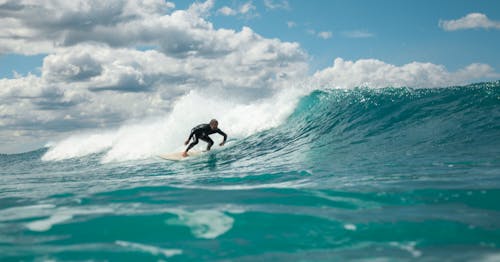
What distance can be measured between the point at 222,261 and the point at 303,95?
60.7 feet

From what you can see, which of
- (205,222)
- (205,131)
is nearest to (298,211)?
(205,222)

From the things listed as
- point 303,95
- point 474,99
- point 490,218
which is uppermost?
point 303,95

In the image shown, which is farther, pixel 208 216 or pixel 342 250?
pixel 208 216

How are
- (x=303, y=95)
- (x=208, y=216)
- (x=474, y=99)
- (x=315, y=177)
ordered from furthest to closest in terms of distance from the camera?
1. (x=303, y=95)
2. (x=474, y=99)
3. (x=315, y=177)
4. (x=208, y=216)

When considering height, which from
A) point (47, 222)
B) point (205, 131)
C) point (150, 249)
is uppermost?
point (205, 131)

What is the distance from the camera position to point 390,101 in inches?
653

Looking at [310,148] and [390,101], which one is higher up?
[390,101]

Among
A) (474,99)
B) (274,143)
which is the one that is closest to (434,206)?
(274,143)

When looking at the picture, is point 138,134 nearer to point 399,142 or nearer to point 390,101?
point 390,101

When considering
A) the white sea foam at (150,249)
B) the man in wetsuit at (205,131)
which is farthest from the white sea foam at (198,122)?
the white sea foam at (150,249)

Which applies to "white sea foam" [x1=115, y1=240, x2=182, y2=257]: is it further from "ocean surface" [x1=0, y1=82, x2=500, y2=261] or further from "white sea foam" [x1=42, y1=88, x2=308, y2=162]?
"white sea foam" [x1=42, y1=88, x2=308, y2=162]

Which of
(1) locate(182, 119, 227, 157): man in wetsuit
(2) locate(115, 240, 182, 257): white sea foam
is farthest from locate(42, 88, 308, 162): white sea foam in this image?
(2) locate(115, 240, 182, 257): white sea foam

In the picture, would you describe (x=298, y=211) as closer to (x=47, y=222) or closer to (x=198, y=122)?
(x=47, y=222)

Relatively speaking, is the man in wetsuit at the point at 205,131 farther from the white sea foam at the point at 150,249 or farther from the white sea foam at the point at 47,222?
the white sea foam at the point at 150,249
